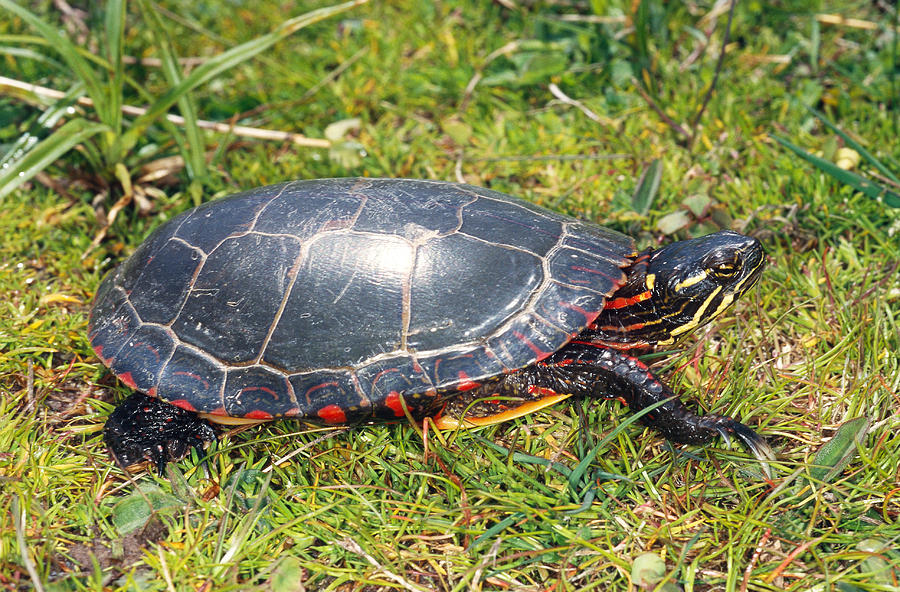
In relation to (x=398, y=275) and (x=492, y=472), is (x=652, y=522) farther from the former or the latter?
(x=398, y=275)

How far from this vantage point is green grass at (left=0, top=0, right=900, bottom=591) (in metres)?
2.56

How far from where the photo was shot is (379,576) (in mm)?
2549

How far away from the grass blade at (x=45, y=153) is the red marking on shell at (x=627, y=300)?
3026mm

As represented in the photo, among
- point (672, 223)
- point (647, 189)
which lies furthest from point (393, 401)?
point (647, 189)

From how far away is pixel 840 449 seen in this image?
274 centimetres

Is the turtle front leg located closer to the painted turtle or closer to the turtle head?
the painted turtle

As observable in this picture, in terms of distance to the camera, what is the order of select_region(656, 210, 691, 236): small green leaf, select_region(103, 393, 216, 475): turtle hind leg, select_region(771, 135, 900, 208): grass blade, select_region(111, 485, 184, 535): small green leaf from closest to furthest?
select_region(111, 485, 184, 535): small green leaf
select_region(103, 393, 216, 475): turtle hind leg
select_region(771, 135, 900, 208): grass blade
select_region(656, 210, 691, 236): small green leaf

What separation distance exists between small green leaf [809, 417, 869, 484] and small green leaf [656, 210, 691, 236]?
146cm

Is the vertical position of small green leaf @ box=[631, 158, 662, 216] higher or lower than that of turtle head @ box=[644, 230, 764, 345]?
lower

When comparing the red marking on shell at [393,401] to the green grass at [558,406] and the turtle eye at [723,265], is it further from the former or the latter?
the turtle eye at [723,265]

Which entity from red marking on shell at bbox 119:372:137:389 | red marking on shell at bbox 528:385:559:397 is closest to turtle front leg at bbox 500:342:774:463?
red marking on shell at bbox 528:385:559:397

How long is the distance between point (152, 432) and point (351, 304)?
1073mm

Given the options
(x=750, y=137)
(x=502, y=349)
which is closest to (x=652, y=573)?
(x=502, y=349)

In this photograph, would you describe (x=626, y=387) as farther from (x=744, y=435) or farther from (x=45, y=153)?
(x=45, y=153)
